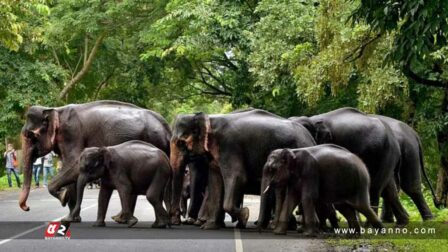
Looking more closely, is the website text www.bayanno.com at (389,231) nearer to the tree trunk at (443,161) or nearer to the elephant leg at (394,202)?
the elephant leg at (394,202)

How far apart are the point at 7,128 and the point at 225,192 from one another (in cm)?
2531

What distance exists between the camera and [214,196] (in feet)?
51.7

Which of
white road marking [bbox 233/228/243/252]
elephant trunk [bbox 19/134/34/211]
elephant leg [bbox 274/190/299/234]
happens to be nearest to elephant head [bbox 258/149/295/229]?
elephant leg [bbox 274/190/299/234]

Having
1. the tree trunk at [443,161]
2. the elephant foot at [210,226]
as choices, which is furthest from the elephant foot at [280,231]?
the tree trunk at [443,161]

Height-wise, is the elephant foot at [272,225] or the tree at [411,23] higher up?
the tree at [411,23]

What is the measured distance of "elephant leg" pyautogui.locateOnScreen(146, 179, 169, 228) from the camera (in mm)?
15289

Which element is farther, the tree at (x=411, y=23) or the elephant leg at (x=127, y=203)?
the elephant leg at (x=127, y=203)

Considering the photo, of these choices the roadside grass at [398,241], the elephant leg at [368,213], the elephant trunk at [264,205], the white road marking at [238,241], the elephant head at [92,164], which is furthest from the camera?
the elephant head at [92,164]

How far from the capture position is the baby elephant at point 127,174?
15.3 m

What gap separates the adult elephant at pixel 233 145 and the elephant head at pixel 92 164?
1.29 m

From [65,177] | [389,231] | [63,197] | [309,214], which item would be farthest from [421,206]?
[63,197]

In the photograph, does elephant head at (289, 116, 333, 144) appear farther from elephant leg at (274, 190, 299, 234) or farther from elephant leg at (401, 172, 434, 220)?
elephant leg at (274, 190, 299, 234)

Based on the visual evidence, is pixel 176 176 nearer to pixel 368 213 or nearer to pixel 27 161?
pixel 27 161

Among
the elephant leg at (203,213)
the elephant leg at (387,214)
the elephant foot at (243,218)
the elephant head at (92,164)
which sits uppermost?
the elephant head at (92,164)
